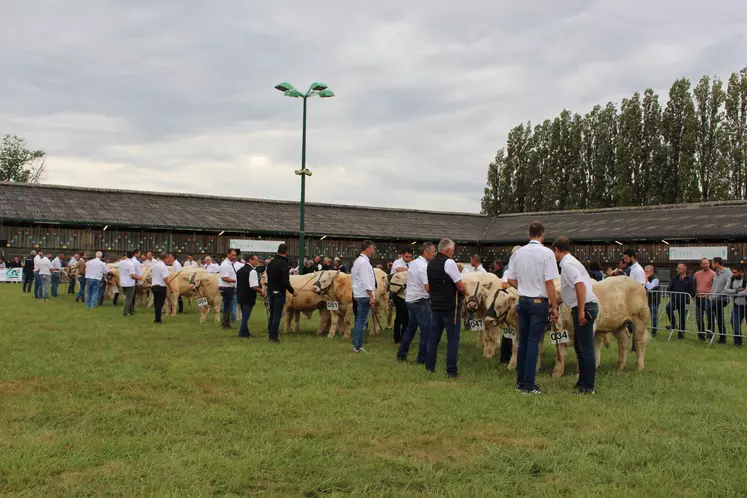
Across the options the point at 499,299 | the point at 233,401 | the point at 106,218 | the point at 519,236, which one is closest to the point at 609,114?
the point at 519,236

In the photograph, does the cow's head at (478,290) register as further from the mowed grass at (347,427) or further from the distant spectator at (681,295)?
the distant spectator at (681,295)

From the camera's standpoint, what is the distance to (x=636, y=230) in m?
39.2

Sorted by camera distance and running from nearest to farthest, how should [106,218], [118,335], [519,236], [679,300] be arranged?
1. [118,335]
2. [679,300]
3. [106,218]
4. [519,236]

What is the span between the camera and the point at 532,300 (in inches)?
347

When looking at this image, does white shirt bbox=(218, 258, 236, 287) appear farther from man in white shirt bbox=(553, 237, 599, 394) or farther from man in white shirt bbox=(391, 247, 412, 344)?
man in white shirt bbox=(553, 237, 599, 394)

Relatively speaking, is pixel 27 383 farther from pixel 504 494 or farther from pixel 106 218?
pixel 106 218

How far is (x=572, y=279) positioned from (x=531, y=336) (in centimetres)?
95

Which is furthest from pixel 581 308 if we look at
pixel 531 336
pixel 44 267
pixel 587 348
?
pixel 44 267

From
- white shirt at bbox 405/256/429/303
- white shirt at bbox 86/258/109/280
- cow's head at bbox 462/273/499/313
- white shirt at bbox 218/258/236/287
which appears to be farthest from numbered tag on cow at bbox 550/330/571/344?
white shirt at bbox 86/258/109/280

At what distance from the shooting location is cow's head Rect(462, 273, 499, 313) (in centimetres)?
1087

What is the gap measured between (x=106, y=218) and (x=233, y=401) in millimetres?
33954

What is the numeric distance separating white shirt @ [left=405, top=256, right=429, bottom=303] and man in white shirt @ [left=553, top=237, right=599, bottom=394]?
2625 millimetres

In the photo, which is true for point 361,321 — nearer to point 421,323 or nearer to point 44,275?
point 421,323

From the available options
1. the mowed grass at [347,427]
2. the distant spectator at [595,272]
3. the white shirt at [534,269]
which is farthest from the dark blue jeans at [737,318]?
the white shirt at [534,269]
